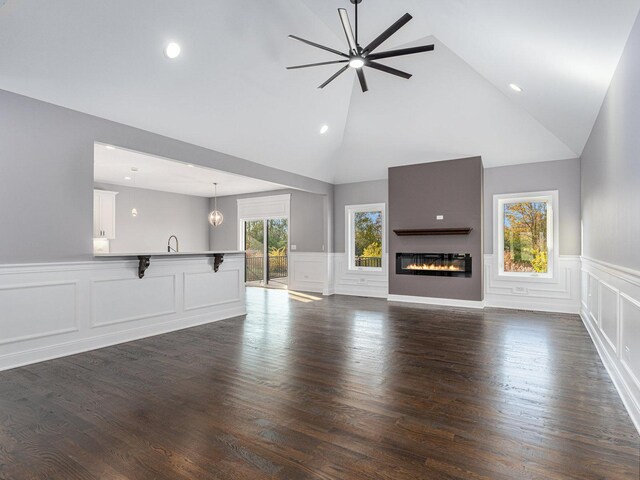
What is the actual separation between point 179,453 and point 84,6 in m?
3.55

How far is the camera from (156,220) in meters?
9.85

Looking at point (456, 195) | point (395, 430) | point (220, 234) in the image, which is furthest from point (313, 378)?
A: point (220, 234)

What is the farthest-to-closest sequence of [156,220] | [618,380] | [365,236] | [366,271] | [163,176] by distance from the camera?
[156,220] → [365,236] → [366,271] → [163,176] → [618,380]

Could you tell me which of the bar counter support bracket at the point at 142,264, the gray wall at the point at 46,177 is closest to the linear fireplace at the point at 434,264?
the bar counter support bracket at the point at 142,264

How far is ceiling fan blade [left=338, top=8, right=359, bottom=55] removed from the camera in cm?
317

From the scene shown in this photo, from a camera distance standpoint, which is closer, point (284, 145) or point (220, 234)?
point (284, 145)

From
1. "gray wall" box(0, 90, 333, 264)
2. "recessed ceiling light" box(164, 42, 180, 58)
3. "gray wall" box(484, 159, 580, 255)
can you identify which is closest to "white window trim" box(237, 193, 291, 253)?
"gray wall" box(484, 159, 580, 255)

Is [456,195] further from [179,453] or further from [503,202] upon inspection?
[179,453]

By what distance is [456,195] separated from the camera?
7.03 m

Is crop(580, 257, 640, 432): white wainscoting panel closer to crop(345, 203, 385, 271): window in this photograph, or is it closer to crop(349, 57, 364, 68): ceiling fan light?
crop(349, 57, 364, 68): ceiling fan light

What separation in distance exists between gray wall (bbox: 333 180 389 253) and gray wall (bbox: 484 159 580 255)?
85.6 inches

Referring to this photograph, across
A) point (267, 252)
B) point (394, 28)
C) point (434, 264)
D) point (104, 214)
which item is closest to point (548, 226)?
point (434, 264)

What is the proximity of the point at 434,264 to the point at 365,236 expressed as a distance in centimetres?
194

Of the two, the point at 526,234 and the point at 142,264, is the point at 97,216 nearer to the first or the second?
the point at 142,264
